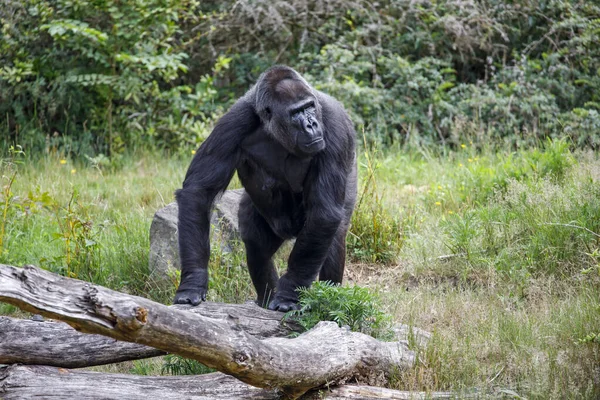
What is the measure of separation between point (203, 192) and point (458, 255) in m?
2.35

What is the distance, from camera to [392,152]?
8859 millimetres

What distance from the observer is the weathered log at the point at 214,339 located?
2705 millimetres

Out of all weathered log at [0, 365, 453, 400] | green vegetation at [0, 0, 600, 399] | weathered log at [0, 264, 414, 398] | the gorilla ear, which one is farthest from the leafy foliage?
the gorilla ear

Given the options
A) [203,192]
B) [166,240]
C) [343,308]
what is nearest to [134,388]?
[343,308]

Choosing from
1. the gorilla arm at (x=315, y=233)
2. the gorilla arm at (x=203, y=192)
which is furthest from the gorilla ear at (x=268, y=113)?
the gorilla arm at (x=315, y=233)

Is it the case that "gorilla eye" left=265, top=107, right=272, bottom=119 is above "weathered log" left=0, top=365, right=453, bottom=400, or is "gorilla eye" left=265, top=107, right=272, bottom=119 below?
above

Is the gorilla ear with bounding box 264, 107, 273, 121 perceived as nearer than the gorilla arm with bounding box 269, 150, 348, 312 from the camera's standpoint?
No

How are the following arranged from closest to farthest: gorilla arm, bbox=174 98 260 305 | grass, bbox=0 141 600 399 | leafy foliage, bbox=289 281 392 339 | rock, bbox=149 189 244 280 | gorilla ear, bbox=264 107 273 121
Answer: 1. grass, bbox=0 141 600 399
2. leafy foliage, bbox=289 281 392 339
3. gorilla arm, bbox=174 98 260 305
4. gorilla ear, bbox=264 107 273 121
5. rock, bbox=149 189 244 280

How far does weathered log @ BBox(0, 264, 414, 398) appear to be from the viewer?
271cm

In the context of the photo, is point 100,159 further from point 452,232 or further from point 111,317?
point 111,317

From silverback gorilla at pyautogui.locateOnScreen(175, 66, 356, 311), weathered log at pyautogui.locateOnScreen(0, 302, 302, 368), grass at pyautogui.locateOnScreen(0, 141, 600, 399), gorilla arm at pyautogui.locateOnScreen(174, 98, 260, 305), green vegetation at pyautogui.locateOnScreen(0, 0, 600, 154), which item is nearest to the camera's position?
weathered log at pyautogui.locateOnScreen(0, 302, 302, 368)

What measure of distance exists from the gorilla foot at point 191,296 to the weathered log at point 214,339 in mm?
760

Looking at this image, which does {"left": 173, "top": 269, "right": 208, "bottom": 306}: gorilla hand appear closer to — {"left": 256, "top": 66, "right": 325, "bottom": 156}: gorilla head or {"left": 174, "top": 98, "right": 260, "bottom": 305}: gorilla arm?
{"left": 174, "top": 98, "right": 260, "bottom": 305}: gorilla arm

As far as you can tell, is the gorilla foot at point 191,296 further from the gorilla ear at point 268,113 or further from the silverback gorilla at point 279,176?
the gorilla ear at point 268,113
